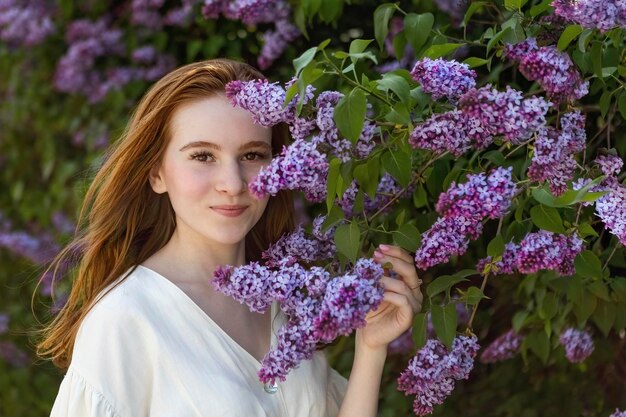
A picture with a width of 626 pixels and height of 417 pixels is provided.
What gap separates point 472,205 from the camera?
1730mm

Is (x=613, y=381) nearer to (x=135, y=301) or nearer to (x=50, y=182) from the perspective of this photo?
(x=135, y=301)

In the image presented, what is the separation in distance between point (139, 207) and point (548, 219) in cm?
89

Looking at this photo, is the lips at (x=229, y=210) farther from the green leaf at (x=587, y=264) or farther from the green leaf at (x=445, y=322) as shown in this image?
the green leaf at (x=587, y=264)

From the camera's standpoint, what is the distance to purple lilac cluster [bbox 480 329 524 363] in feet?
9.09

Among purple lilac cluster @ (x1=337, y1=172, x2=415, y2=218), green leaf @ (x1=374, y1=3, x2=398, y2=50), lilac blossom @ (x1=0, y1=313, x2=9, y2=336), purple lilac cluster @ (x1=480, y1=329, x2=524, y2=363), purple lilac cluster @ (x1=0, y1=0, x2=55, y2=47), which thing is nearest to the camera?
purple lilac cluster @ (x1=337, y1=172, x2=415, y2=218)

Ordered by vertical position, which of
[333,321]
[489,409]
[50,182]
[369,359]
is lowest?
[50,182]

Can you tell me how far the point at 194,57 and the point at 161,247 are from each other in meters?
1.28

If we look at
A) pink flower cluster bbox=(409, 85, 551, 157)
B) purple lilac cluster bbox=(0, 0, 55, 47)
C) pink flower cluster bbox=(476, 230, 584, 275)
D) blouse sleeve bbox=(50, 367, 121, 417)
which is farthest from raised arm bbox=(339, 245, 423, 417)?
purple lilac cluster bbox=(0, 0, 55, 47)

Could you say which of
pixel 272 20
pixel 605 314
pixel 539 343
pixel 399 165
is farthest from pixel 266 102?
pixel 272 20

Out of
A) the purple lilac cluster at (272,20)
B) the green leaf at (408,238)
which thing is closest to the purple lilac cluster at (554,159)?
the green leaf at (408,238)

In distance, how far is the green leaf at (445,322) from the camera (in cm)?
192

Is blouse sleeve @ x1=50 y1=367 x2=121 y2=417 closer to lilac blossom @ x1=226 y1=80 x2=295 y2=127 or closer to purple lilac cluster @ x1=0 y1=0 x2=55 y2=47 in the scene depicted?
lilac blossom @ x1=226 y1=80 x2=295 y2=127

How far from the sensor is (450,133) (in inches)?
70.1

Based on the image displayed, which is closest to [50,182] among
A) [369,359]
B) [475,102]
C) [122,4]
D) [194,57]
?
[122,4]
